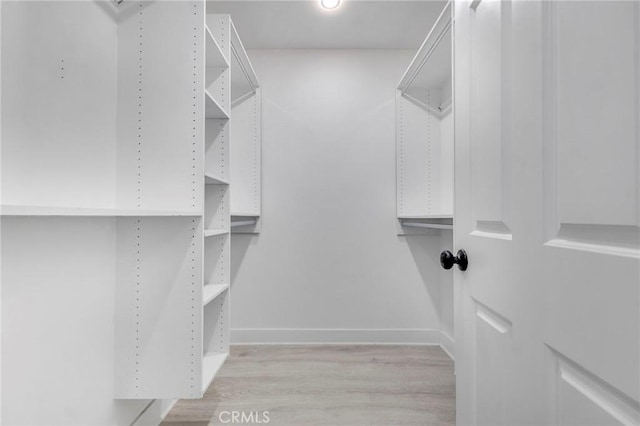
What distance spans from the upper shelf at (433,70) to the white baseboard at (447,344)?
1.64m

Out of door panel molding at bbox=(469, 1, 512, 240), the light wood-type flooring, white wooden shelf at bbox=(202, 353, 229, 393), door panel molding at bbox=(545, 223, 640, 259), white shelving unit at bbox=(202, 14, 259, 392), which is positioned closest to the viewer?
door panel molding at bbox=(545, 223, 640, 259)

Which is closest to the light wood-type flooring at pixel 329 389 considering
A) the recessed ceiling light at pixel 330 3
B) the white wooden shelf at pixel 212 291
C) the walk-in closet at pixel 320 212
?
the walk-in closet at pixel 320 212

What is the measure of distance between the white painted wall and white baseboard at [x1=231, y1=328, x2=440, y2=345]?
7cm

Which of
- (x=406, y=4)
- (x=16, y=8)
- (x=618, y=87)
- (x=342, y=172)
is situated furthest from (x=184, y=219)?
(x=406, y=4)

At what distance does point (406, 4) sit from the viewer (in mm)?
1947

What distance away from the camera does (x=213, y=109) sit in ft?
5.08

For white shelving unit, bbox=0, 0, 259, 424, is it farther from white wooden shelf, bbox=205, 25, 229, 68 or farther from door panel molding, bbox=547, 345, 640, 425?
door panel molding, bbox=547, 345, 640, 425

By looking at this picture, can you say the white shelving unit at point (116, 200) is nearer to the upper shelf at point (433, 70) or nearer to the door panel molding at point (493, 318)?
the door panel molding at point (493, 318)

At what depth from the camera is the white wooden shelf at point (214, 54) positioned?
1.40 metres

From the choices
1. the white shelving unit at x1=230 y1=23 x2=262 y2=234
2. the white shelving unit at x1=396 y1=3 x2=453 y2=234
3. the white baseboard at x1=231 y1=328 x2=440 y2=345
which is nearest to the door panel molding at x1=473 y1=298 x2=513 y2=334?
the white shelving unit at x1=396 y1=3 x2=453 y2=234

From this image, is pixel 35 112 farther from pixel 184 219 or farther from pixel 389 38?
pixel 389 38

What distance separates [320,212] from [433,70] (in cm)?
123

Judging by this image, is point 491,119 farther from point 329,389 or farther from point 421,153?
point 421,153

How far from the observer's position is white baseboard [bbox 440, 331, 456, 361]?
2.20 m
